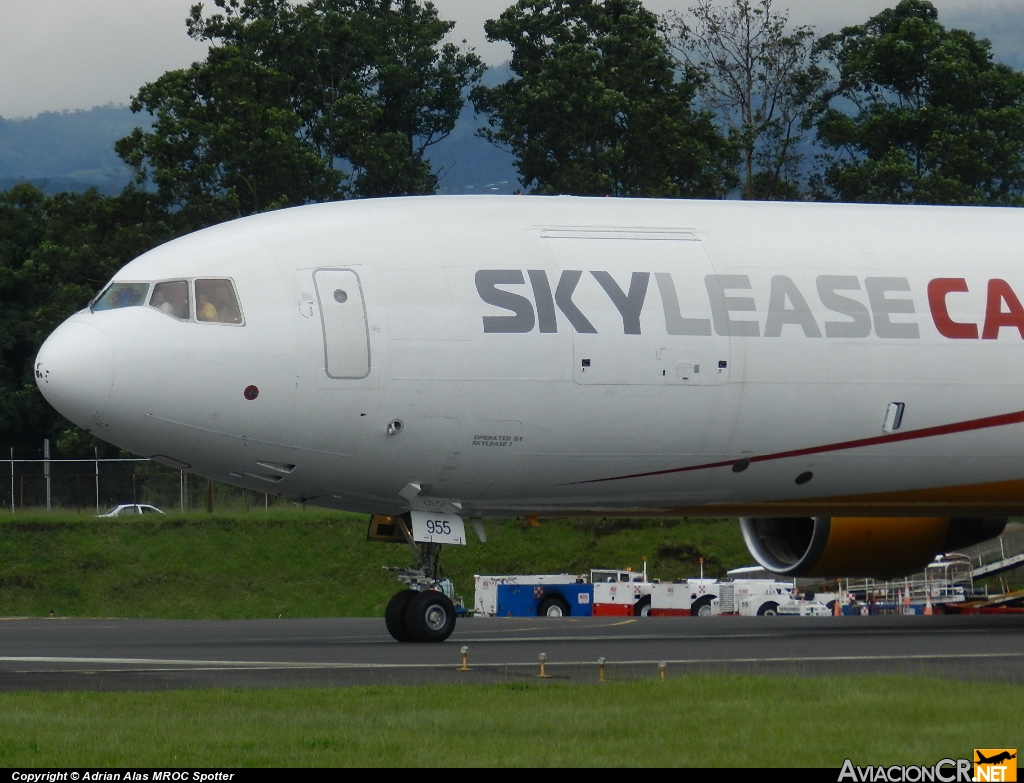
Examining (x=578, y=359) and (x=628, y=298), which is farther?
(x=628, y=298)

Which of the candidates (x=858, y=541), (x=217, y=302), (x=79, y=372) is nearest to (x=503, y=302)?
(x=217, y=302)

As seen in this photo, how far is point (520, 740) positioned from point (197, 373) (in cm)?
987

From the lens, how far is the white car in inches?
2008

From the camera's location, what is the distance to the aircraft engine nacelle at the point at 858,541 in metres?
25.3

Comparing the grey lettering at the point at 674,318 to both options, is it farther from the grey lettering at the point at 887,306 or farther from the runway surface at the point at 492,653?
the runway surface at the point at 492,653

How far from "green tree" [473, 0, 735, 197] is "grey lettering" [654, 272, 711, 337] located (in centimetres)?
3830

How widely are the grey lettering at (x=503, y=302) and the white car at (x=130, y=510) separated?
33.3m

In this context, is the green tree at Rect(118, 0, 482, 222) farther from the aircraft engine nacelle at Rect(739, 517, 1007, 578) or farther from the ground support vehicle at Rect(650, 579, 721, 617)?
the aircraft engine nacelle at Rect(739, 517, 1007, 578)

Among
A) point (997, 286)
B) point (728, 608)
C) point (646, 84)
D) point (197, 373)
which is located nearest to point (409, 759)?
point (197, 373)

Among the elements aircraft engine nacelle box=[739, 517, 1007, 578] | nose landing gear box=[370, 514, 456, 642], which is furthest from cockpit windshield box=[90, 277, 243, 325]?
aircraft engine nacelle box=[739, 517, 1007, 578]

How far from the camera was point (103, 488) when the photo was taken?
52.0m

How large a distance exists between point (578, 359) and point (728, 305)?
2329 mm

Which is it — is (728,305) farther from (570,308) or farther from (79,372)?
(79,372)

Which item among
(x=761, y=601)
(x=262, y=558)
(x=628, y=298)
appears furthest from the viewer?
(x=262, y=558)
